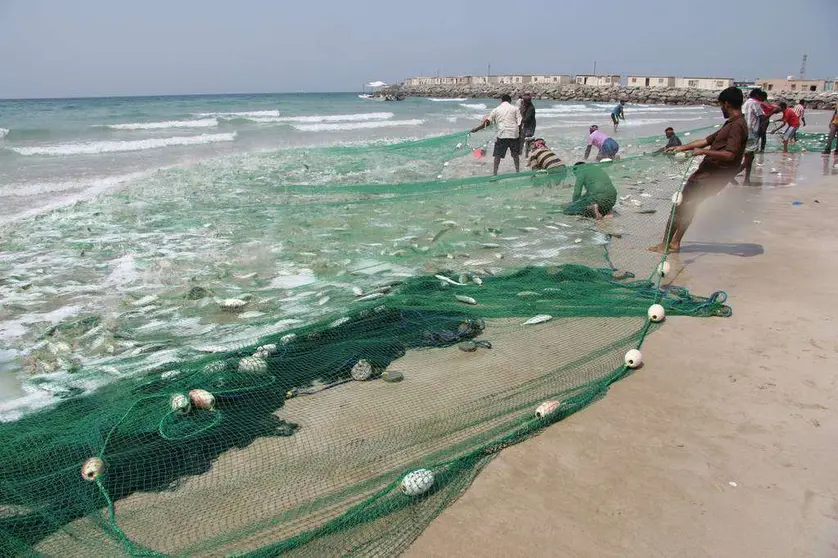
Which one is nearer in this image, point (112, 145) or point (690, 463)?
point (690, 463)

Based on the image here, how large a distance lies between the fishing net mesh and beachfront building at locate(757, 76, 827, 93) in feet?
266

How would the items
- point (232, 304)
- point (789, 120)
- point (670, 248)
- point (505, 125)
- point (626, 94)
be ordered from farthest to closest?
1. point (626, 94)
2. point (789, 120)
3. point (505, 125)
4. point (670, 248)
5. point (232, 304)

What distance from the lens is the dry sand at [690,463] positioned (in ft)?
8.45

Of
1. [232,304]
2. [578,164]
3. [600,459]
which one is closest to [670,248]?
[578,164]

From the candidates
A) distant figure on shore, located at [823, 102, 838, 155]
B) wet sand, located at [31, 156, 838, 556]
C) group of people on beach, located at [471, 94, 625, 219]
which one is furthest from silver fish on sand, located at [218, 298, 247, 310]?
distant figure on shore, located at [823, 102, 838, 155]

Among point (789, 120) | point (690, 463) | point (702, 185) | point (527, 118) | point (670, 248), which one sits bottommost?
point (690, 463)

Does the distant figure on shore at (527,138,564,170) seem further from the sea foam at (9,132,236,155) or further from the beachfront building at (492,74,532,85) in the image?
the beachfront building at (492,74,532,85)

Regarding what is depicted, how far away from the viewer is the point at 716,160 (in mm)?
6516

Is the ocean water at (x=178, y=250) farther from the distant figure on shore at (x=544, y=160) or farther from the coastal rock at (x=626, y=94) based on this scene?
the coastal rock at (x=626, y=94)

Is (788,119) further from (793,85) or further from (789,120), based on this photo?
(793,85)

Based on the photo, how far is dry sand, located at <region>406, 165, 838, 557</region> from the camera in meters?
2.58

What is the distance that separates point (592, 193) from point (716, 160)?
2201 millimetres

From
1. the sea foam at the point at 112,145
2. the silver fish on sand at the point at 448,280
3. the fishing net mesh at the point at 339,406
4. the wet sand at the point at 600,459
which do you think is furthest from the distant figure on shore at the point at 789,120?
the sea foam at the point at 112,145

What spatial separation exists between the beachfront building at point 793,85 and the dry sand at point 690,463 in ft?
266
